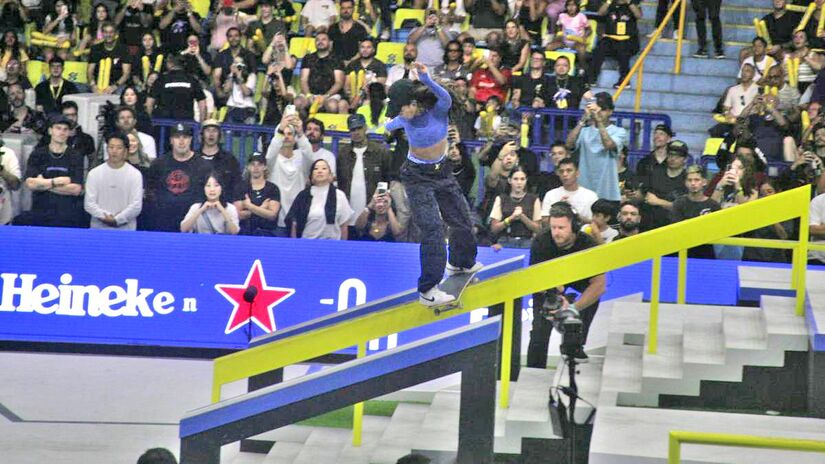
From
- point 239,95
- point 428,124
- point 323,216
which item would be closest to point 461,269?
point 428,124

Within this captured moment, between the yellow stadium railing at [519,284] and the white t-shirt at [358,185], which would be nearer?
the yellow stadium railing at [519,284]

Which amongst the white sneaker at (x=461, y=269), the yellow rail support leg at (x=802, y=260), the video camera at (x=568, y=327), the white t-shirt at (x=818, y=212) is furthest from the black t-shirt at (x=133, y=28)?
the yellow rail support leg at (x=802, y=260)

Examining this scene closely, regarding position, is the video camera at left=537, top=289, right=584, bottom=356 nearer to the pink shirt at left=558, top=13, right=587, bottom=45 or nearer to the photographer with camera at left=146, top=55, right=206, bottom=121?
the photographer with camera at left=146, top=55, right=206, bottom=121

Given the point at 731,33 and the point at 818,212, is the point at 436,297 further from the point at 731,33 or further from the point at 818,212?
the point at 731,33

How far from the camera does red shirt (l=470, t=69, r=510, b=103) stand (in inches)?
765

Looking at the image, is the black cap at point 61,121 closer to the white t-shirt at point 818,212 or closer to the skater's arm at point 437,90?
the skater's arm at point 437,90

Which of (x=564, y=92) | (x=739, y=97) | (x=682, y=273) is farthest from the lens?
(x=739, y=97)

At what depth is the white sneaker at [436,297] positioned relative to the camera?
10406 millimetres

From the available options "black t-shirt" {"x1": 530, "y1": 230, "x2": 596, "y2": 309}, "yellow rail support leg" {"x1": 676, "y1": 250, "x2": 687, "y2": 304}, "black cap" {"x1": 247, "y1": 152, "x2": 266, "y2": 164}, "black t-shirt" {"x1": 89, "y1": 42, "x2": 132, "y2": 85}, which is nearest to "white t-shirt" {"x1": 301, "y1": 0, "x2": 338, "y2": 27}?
"black t-shirt" {"x1": 89, "y1": 42, "x2": 132, "y2": 85}

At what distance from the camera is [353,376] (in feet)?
30.0

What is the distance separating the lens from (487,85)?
768 inches

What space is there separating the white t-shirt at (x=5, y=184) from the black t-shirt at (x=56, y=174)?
16cm

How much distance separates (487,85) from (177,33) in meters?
5.15

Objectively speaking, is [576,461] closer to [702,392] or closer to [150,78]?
[702,392]
